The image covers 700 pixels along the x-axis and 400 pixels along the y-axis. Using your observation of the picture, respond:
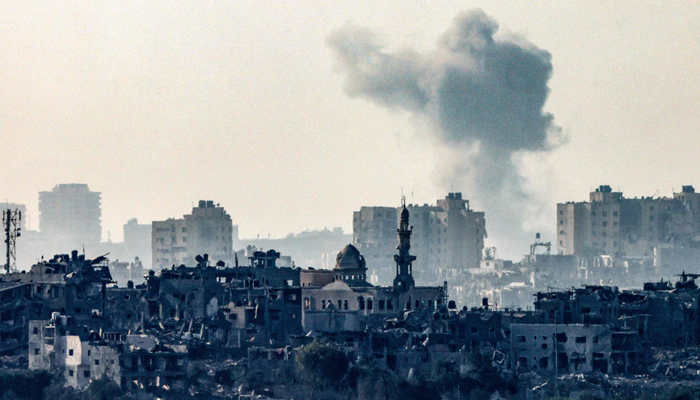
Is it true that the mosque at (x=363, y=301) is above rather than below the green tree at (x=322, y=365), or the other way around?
above

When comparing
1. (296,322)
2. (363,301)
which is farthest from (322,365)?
(363,301)

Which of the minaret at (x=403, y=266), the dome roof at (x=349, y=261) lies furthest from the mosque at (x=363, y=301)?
the dome roof at (x=349, y=261)

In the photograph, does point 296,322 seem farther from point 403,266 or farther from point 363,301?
point 403,266

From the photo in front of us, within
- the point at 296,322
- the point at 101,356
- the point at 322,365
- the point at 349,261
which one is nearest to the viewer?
the point at 322,365

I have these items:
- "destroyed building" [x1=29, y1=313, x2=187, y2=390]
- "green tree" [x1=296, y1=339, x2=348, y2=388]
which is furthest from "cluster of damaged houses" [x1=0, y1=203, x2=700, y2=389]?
"green tree" [x1=296, y1=339, x2=348, y2=388]

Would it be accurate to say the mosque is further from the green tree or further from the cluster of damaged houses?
the green tree

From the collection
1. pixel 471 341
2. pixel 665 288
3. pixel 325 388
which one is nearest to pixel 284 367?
pixel 325 388

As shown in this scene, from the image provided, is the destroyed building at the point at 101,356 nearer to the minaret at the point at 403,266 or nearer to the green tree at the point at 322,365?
the green tree at the point at 322,365

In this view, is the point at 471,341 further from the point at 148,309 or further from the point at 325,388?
the point at 148,309
